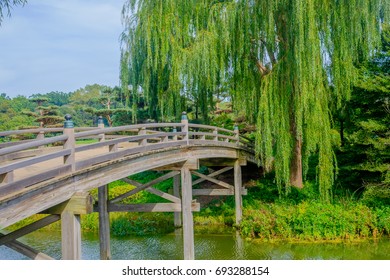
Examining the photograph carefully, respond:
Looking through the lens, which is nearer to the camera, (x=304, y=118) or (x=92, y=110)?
(x=304, y=118)

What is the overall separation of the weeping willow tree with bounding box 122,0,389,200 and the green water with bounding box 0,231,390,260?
1.65 meters

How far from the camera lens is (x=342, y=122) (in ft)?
53.6

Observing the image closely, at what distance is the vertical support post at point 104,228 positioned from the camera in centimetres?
909

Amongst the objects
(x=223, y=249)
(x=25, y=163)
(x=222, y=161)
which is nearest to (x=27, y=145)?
(x=25, y=163)

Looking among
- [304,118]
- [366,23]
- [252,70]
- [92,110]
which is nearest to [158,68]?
[252,70]

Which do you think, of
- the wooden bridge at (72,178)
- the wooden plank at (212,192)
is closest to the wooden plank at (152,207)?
the wooden bridge at (72,178)

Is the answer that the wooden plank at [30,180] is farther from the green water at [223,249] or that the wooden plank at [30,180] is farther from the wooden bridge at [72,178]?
the green water at [223,249]

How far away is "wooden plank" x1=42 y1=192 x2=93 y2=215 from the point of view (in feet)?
17.0

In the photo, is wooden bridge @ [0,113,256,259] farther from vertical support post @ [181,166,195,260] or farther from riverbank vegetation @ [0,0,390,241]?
riverbank vegetation @ [0,0,390,241]

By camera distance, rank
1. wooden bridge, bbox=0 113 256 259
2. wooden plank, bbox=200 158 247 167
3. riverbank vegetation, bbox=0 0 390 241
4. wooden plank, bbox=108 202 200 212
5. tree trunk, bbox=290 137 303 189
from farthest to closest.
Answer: tree trunk, bbox=290 137 303 189 → wooden plank, bbox=200 158 247 167 → riverbank vegetation, bbox=0 0 390 241 → wooden plank, bbox=108 202 200 212 → wooden bridge, bbox=0 113 256 259

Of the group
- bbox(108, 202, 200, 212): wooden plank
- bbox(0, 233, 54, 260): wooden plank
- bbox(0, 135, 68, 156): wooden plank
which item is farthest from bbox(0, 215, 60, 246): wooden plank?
bbox(108, 202, 200, 212): wooden plank
